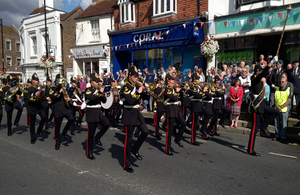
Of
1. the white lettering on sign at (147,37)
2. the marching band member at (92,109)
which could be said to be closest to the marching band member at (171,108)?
the marching band member at (92,109)

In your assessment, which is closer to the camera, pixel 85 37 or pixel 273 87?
pixel 273 87

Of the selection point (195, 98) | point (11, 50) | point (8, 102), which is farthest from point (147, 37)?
point (11, 50)

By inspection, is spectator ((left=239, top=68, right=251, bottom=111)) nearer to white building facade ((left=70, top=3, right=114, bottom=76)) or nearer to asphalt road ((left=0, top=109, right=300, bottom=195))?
asphalt road ((left=0, top=109, right=300, bottom=195))

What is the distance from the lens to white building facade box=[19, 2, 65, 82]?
25719 millimetres

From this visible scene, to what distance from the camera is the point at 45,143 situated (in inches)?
289

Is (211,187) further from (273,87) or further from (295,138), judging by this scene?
(273,87)

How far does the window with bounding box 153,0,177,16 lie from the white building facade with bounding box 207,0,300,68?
283cm

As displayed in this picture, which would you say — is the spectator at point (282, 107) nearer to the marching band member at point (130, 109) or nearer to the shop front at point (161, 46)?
the marching band member at point (130, 109)

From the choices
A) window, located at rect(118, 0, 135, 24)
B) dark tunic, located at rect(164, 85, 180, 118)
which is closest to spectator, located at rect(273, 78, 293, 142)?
dark tunic, located at rect(164, 85, 180, 118)

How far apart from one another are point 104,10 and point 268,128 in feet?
60.0

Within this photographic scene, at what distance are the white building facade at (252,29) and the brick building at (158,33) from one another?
120 centimetres

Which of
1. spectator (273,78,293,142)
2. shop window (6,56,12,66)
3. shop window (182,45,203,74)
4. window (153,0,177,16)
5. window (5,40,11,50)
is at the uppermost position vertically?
window (5,40,11,50)

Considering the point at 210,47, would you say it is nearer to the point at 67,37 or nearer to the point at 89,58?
the point at 89,58

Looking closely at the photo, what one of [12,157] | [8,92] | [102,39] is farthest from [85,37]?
[12,157]
